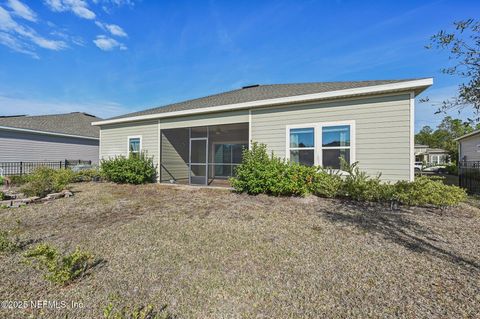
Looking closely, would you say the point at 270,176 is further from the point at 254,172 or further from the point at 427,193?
the point at 427,193

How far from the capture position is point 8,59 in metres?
11.6

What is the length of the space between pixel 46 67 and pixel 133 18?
676 cm

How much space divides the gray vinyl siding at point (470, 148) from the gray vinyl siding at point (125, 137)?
21.0 metres

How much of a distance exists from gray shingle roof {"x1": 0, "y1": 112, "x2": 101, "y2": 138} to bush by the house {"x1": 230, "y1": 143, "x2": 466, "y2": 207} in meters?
16.2

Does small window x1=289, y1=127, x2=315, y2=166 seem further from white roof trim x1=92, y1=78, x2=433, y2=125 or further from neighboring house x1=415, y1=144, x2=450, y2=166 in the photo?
neighboring house x1=415, y1=144, x2=450, y2=166

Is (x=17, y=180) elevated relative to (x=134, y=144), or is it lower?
lower

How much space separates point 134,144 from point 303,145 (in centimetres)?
876

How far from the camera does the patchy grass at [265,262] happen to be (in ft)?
7.45

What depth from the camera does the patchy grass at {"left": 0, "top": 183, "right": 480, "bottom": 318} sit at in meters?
2.27

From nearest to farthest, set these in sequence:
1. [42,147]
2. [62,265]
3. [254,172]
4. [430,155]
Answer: [62,265] < [254,172] < [42,147] < [430,155]

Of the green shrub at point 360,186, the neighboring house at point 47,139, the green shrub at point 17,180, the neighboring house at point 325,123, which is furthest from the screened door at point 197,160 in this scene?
the neighboring house at point 47,139

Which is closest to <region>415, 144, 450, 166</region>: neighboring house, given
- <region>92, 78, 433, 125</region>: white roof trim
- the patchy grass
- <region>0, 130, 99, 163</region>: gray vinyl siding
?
<region>92, 78, 433, 125</region>: white roof trim

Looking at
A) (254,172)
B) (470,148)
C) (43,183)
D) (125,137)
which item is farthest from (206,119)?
(470,148)

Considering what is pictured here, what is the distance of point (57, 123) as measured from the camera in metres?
18.7
